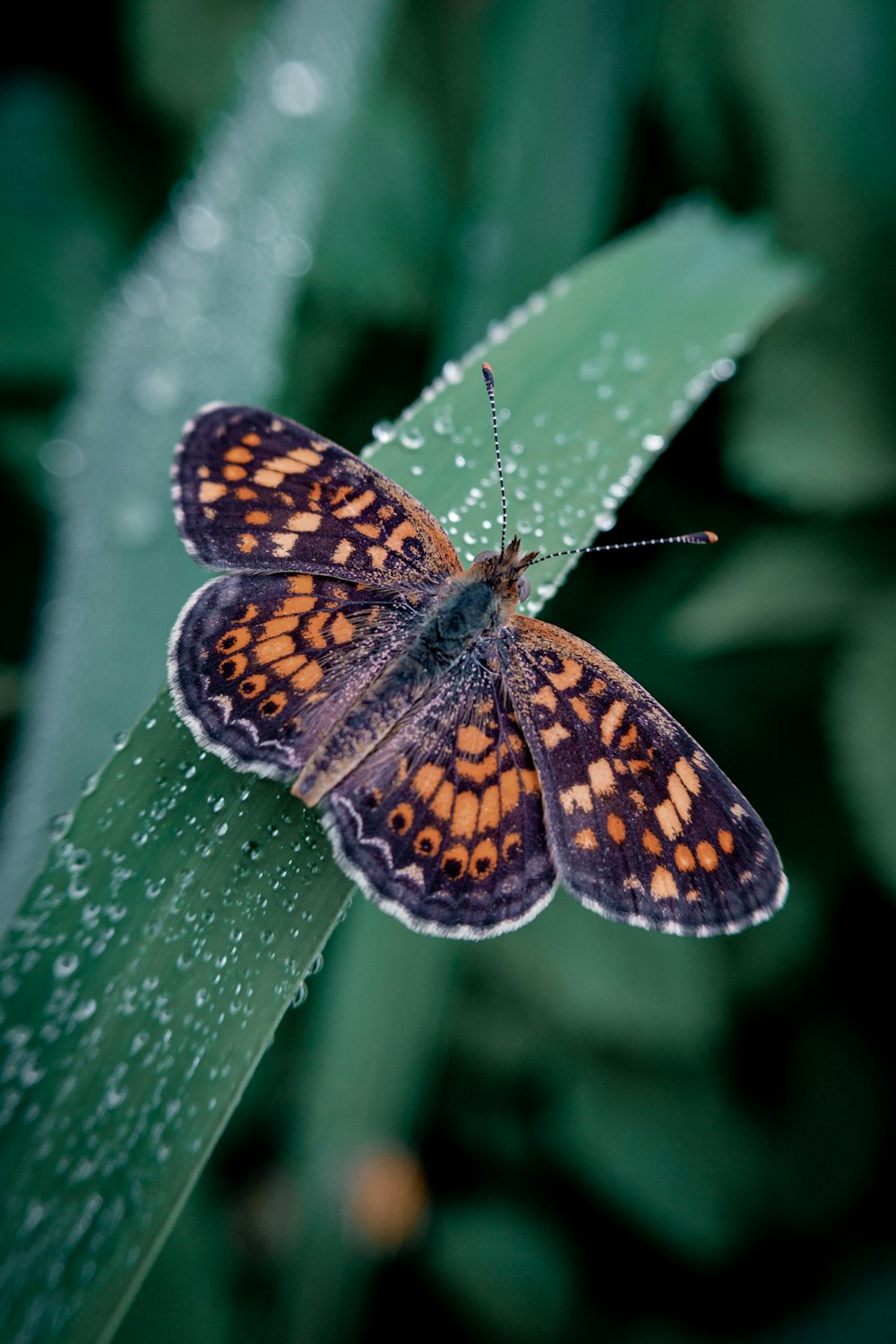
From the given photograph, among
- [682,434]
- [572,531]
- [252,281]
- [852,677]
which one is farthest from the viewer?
[682,434]

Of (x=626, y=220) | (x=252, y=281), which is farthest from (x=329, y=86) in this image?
(x=626, y=220)

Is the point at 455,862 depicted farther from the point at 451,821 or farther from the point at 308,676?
the point at 308,676

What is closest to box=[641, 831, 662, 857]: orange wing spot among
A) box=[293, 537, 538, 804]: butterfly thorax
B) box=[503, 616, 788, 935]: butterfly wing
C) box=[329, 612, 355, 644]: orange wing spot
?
box=[503, 616, 788, 935]: butterfly wing

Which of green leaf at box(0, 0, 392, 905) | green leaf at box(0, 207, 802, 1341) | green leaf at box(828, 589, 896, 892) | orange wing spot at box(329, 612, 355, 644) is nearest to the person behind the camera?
green leaf at box(0, 207, 802, 1341)

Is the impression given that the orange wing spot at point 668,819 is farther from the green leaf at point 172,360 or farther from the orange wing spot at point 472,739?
the green leaf at point 172,360

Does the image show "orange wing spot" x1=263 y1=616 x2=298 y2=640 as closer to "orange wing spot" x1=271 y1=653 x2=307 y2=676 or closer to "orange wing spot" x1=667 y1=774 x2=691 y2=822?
"orange wing spot" x1=271 y1=653 x2=307 y2=676

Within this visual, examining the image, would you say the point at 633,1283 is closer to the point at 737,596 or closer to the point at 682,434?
the point at 737,596

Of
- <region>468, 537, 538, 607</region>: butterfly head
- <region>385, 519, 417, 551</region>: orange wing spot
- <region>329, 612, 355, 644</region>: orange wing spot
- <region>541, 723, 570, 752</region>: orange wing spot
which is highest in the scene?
<region>468, 537, 538, 607</region>: butterfly head
